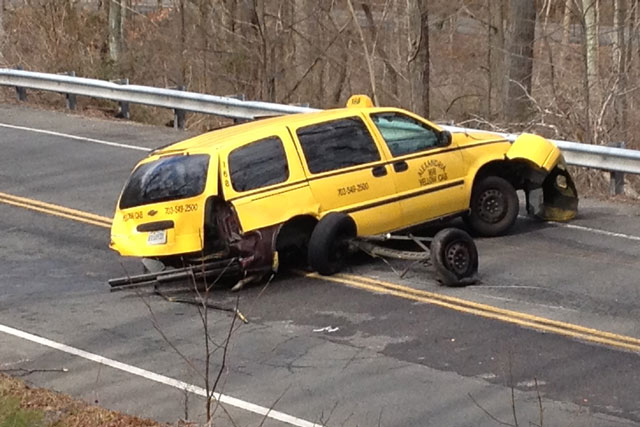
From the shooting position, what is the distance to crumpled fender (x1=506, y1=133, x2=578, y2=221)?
13828 mm

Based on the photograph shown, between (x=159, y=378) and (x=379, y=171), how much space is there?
3.98 meters

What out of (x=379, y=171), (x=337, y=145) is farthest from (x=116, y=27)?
(x=379, y=171)

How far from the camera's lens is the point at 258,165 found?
12211 millimetres

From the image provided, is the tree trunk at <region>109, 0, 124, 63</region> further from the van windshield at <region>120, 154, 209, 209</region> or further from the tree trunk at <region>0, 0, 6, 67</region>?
the van windshield at <region>120, 154, 209, 209</region>

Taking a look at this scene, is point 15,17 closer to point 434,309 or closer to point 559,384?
point 434,309

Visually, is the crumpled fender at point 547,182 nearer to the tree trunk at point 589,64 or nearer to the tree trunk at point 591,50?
the tree trunk at point 589,64

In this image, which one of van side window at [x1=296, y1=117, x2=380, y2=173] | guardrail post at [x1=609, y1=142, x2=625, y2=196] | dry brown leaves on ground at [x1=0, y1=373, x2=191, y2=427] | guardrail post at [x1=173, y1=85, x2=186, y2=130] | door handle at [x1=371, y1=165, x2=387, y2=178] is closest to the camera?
dry brown leaves on ground at [x1=0, y1=373, x2=191, y2=427]

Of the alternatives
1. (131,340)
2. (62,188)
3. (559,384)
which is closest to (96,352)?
(131,340)

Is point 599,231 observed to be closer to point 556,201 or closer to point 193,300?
point 556,201

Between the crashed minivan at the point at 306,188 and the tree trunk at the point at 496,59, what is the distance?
13513 mm

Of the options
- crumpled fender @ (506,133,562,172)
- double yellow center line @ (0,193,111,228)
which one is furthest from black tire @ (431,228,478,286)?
double yellow center line @ (0,193,111,228)

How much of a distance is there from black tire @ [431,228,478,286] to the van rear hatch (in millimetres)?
2244

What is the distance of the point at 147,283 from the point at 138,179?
1058mm

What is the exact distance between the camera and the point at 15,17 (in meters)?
32.0
